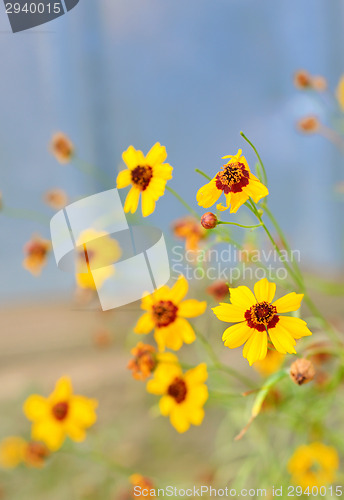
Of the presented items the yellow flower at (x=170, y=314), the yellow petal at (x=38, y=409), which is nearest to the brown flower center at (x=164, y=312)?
the yellow flower at (x=170, y=314)

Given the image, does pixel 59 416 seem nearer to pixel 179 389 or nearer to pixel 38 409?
pixel 38 409

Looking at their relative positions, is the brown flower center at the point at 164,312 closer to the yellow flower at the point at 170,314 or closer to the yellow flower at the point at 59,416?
the yellow flower at the point at 170,314

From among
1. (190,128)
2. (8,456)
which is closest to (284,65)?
(190,128)

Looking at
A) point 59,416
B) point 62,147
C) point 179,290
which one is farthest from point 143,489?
point 62,147

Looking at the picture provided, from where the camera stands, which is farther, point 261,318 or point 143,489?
point 143,489

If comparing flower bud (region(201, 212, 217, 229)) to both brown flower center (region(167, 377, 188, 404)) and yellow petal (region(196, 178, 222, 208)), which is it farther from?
brown flower center (region(167, 377, 188, 404))

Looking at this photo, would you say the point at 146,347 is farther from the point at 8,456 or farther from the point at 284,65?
the point at 284,65

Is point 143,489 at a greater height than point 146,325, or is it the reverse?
point 146,325
